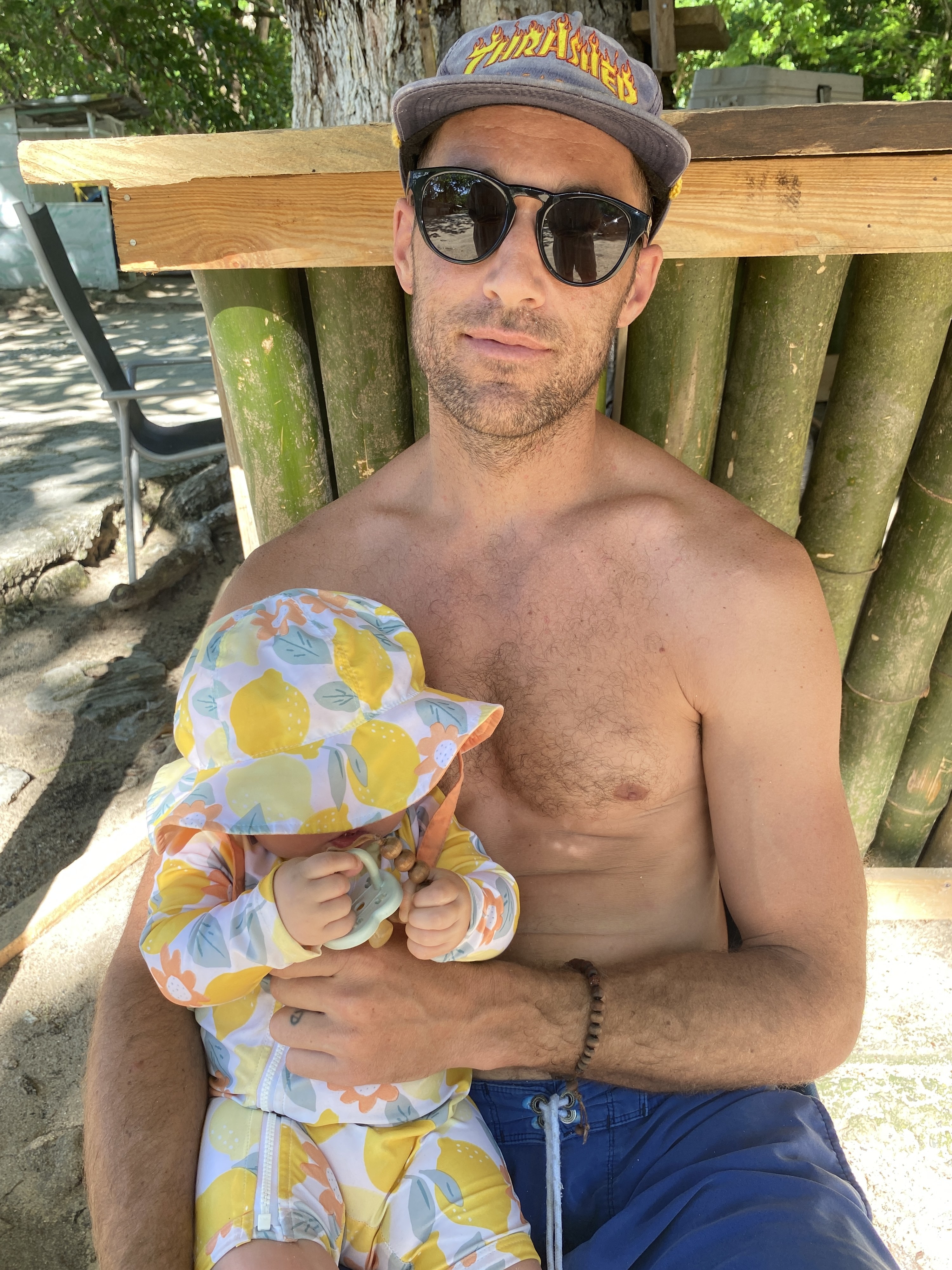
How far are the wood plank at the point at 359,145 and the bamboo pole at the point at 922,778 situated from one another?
1.43m


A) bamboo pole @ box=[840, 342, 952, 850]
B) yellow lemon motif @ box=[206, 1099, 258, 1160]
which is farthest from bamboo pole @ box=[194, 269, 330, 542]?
bamboo pole @ box=[840, 342, 952, 850]

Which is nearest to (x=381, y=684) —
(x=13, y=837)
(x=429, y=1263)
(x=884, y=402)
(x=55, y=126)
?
(x=429, y=1263)

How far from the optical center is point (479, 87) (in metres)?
1.65

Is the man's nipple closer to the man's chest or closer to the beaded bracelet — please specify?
the man's chest

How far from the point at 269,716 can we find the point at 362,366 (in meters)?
1.26

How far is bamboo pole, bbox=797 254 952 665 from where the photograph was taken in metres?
2.13

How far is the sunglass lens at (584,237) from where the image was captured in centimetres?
168

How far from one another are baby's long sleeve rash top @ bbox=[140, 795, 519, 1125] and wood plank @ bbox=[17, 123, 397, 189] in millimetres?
1338

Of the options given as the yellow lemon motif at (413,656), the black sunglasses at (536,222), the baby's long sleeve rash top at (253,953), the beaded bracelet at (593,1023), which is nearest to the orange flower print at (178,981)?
the baby's long sleeve rash top at (253,953)

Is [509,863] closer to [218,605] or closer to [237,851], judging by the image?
[237,851]

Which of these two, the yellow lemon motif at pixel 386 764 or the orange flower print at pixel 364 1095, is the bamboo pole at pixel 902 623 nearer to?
the yellow lemon motif at pixel 386 764

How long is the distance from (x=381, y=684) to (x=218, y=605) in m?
0.68

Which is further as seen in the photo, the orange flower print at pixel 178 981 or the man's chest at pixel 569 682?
the man's chest at pixel 569 682

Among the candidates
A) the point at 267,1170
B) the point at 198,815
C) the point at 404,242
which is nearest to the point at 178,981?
the point at 198,815
